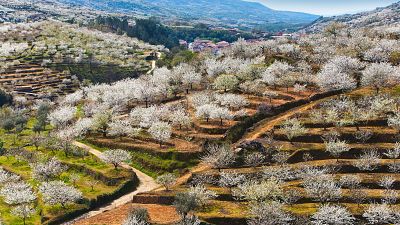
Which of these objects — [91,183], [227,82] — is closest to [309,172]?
[91,183]

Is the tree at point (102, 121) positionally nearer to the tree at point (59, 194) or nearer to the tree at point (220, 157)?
the tree at point (59, 194)

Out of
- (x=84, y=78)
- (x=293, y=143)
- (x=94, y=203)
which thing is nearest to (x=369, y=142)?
(x=293, y=143)

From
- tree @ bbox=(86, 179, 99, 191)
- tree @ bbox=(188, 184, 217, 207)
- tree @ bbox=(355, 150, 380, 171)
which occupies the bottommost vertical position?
tree @ bbox=(86, 179, 99, 191)

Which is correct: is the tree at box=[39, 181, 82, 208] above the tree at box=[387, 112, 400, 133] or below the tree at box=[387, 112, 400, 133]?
below

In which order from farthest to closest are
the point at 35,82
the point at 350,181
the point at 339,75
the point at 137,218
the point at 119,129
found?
the point at 35,82
the point at 339,75
the point at 119,129
the point at 350,181
the point at 137,218

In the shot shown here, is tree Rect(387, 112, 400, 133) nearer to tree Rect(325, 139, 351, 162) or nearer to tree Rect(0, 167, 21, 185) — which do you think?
tree Rect(325, 139, 351, 162)

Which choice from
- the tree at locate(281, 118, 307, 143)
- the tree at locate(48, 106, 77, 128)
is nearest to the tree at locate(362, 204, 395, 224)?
the tree at locate(281, 118, 307, 143)

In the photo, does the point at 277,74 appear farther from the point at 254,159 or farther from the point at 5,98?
the point at 5,98
